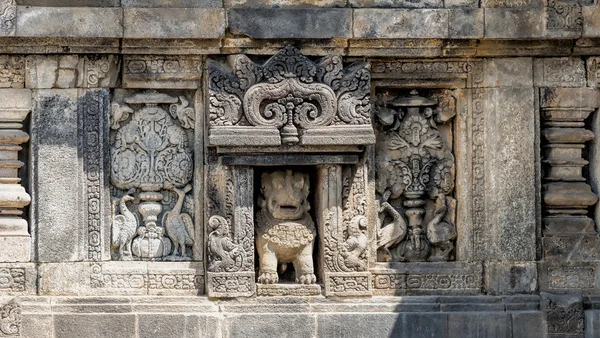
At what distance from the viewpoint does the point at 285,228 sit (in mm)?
12773

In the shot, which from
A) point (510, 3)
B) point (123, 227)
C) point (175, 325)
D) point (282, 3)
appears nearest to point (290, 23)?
point (282, 3)

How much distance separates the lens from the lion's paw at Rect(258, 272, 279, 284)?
12.8m

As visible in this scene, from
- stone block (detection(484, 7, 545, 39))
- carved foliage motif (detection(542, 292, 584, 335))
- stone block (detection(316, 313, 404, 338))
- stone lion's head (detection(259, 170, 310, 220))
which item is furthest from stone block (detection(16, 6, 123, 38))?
carved foliage motif (detection(542, 292, 584, 335))

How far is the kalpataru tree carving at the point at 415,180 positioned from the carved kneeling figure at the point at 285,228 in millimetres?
743

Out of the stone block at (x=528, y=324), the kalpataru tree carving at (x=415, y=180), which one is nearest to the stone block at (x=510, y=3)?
the kalpataru tree carving at (x=415, y=180)

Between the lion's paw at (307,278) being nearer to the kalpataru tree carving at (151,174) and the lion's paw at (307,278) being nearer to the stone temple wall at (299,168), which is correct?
the stone temple wall at (299,168)

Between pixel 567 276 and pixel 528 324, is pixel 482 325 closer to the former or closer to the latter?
pixel 528 324

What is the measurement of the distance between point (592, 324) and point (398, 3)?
3.42 meters

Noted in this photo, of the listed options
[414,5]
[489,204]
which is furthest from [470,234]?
[414,5]

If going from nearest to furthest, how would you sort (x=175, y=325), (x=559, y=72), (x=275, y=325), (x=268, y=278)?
(x=175, y=325) < (x=275, y=325) < (x=268, y=278) < (x=559, y=72)

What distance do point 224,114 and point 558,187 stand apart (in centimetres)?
316

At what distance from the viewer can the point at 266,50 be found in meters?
12.8

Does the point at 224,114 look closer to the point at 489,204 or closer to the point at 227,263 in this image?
the point at 227,263

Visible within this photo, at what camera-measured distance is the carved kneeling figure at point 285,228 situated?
12.8 meters
